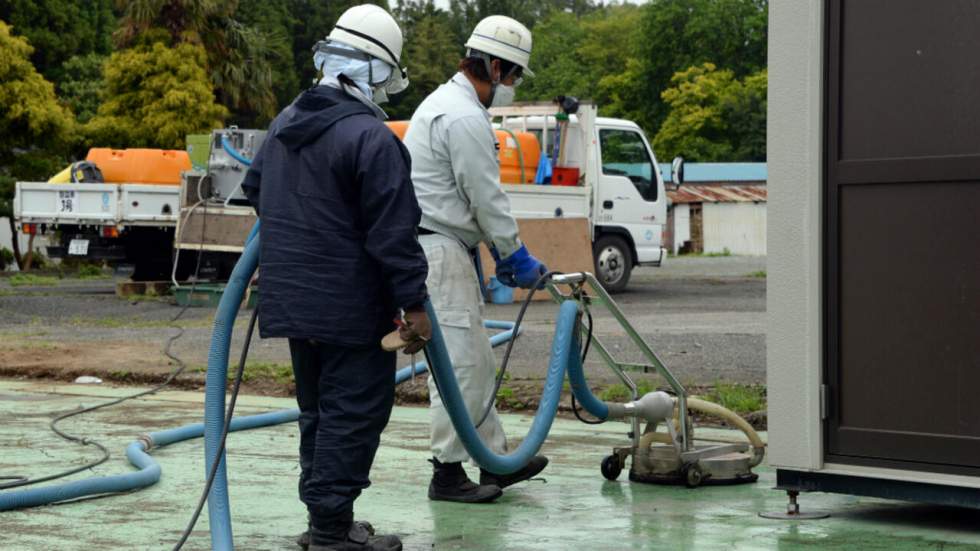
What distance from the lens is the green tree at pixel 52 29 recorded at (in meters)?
44.1

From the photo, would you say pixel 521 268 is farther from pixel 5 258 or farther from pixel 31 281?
pixel 5 258

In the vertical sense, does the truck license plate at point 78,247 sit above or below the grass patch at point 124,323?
above

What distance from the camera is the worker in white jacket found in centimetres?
625

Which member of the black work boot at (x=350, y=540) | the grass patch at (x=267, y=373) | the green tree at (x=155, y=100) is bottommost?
the grass patch at (x=267, y=373)

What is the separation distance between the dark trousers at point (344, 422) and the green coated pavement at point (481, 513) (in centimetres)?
47

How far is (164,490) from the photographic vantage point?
6.53m

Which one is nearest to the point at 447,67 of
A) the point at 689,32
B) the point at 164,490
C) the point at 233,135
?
the point at 689,32

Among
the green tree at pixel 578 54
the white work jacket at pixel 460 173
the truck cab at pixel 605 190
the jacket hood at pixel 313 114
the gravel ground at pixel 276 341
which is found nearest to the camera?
the jacket hood at pixel 313 114

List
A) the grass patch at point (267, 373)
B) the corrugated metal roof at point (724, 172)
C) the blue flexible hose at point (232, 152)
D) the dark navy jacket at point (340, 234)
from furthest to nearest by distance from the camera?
the corrugated metal roof at point (724, 172) → the blue flexible hose at point (232, 152) → the grass patch at point (267, 373) → the dark navy jacket at point (340, 234)

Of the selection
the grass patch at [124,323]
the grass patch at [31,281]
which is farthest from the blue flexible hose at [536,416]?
the grass patch at [31,281]

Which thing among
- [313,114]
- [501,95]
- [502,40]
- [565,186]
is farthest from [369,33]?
[565,186]

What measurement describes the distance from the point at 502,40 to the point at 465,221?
0.79 metres

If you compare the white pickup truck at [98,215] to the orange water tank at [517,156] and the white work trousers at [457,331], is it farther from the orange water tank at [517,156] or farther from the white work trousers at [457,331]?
the white work trousers at [457,331]

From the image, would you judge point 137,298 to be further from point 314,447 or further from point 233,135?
point 314,447
